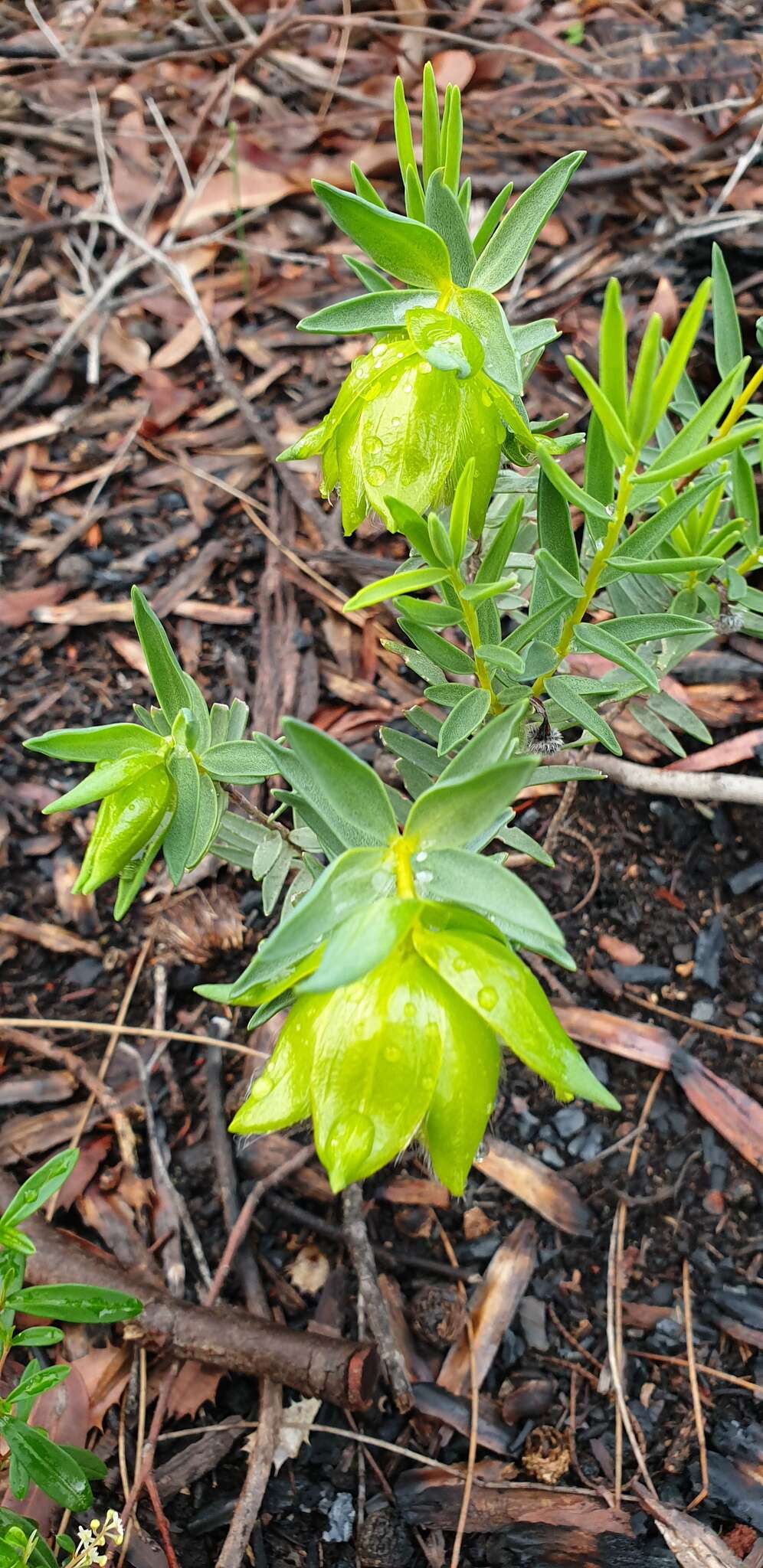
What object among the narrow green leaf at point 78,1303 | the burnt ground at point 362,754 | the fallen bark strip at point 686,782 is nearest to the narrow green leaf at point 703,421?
the fallen bark strip at point 686,782

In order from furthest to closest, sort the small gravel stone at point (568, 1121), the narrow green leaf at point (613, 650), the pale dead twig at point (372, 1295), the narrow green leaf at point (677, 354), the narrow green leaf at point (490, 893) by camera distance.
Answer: the small gravel stone at point (568, 1121) → the pale dead twig at point (372, 1295) → the narrow green leaf at point (613, 650) → the narrow green leaf at point (490, 893) → the narrow green leaf at point (677, 354)

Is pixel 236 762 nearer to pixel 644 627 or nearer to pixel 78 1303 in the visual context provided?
pixel 644 627

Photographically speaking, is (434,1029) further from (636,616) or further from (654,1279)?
(654,1279)

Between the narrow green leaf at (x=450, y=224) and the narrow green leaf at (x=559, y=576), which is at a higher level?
the narrow green leaf at (x=450, y=224)

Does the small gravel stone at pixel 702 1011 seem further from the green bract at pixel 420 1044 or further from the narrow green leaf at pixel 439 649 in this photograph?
the green bract at pixel 420 1044

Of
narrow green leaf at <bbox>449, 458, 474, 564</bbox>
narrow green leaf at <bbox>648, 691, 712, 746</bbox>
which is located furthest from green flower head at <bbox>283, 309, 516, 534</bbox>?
narrow green leaf at <bbox>648, 691, 712, 746</bbox>

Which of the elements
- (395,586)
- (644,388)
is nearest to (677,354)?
(644,388)

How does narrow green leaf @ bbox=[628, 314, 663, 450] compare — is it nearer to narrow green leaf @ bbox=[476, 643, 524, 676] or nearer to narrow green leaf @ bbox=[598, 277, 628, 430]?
narrow green leaf @ bbox=[598, 277, 628, 430]
